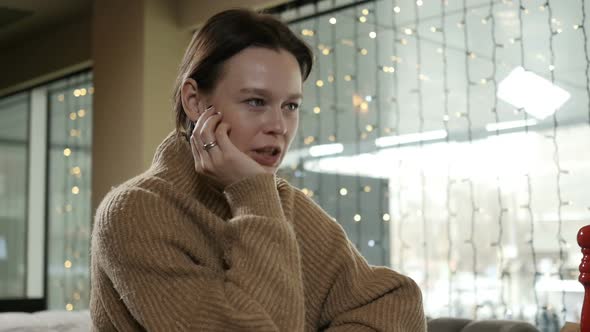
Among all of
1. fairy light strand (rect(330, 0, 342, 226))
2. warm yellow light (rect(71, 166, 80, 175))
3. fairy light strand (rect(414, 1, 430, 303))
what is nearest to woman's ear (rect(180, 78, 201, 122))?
fairy light strand (rect(414, 1, 430, 303))

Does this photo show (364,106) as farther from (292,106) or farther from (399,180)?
(292,106)

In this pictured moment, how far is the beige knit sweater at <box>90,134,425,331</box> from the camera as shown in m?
0.93

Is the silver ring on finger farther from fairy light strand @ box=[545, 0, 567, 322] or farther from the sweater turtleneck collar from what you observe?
fairy light strand @ box=[545, 0, 567, 322]

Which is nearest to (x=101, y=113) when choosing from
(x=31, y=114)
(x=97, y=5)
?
(x=97, y=5)

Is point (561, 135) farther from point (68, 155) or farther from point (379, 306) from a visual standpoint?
point (68, 155)

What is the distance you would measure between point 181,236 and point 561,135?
3535 mm

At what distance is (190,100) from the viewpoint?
3.52 ft

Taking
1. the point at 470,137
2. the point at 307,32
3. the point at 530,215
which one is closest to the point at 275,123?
the point at 530,215

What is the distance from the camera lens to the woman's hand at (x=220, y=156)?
3.32 ft

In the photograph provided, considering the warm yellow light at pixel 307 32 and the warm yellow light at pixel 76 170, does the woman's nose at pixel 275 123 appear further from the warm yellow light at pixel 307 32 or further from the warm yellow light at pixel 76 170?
the warm yellow light at pixel 76 170

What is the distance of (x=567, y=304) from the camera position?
415 cm

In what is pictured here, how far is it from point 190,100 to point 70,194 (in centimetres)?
631

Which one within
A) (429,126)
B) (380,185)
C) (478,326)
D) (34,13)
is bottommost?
(478,326)

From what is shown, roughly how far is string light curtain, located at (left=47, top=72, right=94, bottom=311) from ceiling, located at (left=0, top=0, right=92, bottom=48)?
0.49 metres
